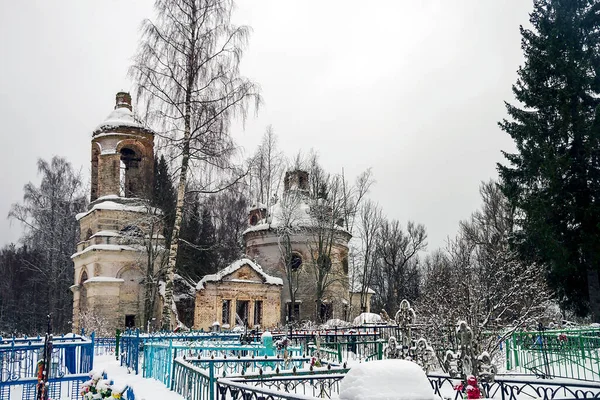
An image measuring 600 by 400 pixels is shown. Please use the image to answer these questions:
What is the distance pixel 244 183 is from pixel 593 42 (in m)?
15.8

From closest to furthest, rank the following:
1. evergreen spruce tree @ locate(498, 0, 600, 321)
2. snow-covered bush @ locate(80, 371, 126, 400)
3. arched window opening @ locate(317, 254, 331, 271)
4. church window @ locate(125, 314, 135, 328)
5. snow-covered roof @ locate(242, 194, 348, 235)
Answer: snow-covered bush @ locate(80, 371, 126, 400) < evergreen spruce tree @ locate(498, 0, 600, 321) < church window @ locate(125, 314, 135, 328) < arched window opening @ locate(317, 254, 331, 271) < snow-covered roof @ locate(242, 194, 348, 235)

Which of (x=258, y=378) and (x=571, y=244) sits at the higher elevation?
(x=571, y=244)

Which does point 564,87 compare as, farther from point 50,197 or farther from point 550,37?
point 50,197

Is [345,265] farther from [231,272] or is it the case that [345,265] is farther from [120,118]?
[120,118]

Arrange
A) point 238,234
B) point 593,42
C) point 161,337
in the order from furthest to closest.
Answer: point 238,234 < point 593,42 < point 161,337

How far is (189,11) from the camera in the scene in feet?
71.4

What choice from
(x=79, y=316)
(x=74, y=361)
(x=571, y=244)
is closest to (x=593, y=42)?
(x=571, y=244)

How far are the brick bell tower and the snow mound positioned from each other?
26254 mm

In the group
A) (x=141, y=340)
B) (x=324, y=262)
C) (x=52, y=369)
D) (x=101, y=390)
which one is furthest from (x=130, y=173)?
(x=101, y=390)

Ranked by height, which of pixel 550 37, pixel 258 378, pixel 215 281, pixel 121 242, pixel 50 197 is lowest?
pixel 258 378

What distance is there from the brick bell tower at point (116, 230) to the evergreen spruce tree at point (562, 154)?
60.7ft

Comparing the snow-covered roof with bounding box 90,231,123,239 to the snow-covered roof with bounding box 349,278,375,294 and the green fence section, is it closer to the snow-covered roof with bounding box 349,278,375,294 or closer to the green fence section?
the snow-covered roof with bounding box 349,278,375,294

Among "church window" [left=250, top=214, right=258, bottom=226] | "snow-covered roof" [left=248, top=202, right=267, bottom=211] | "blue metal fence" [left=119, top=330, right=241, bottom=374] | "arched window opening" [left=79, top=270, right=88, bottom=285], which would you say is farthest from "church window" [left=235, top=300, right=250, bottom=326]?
"blue metal fence" [left=119, top=330, right=241, bottom=374]

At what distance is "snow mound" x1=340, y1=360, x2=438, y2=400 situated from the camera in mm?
4262
